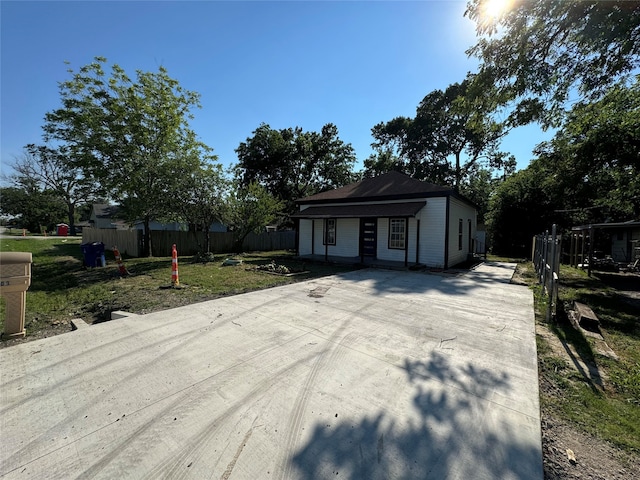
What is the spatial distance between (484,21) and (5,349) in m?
10.1

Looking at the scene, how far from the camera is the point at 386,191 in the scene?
1323 centimetres

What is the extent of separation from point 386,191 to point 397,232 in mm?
2077

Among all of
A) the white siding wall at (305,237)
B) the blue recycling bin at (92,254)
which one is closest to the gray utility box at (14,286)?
the blue recycling bin at (92,254)

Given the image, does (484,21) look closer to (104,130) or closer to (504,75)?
(504,75)

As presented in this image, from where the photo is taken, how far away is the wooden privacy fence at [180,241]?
16000 millimetres

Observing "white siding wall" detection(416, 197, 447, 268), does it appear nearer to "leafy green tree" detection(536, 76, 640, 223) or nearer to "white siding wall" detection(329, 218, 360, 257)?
"white siding wall" detection(329, 218, 360, 257)

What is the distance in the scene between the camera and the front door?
13.2 metres

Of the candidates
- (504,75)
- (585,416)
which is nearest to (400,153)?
(504,75)

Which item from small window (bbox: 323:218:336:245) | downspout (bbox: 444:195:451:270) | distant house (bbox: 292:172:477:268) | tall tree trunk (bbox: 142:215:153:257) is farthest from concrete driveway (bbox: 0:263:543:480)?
tall tree trunk (bbox: 142:215:153:257)

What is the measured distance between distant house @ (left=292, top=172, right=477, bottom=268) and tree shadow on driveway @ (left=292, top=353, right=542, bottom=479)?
8999mm

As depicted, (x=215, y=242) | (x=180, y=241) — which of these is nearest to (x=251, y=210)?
(x=215, y=242)

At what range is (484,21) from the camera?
19.7ft

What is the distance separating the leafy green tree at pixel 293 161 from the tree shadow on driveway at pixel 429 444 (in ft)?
78.8

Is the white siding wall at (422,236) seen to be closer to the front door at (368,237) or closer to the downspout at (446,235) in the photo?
the downspout at (446,235)
